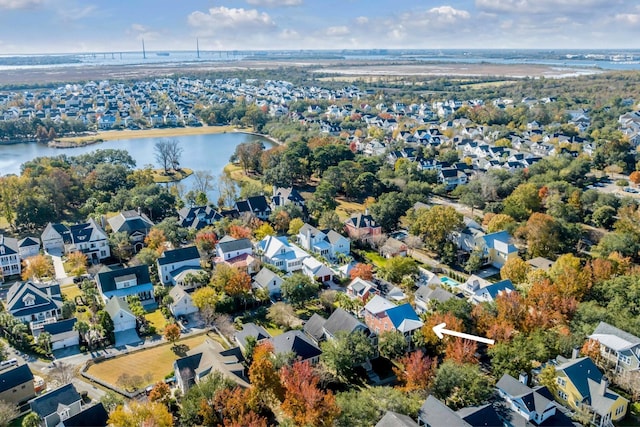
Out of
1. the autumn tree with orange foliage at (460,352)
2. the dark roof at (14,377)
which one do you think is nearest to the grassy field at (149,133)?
the dark roof at (14,377)

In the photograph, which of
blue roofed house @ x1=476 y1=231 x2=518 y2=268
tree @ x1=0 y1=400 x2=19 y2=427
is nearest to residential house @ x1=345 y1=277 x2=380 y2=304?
blue roofed house @ x1=476 y1=231 x2=518 y2=268

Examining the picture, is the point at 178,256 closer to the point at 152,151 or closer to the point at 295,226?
the point at 295,226

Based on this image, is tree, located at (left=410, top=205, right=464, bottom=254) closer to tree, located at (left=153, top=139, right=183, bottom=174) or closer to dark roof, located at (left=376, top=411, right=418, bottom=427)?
dark roof, located at (left=376, top=411, right=418, bottom=427)

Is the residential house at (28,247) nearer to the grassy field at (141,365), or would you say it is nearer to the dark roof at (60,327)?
the dark roof at (60,327)

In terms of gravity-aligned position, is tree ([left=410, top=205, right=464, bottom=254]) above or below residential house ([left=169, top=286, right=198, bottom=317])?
above

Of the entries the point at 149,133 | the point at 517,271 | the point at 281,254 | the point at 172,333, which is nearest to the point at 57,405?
the point at 172,333

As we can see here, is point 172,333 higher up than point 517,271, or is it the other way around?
point 517,271
